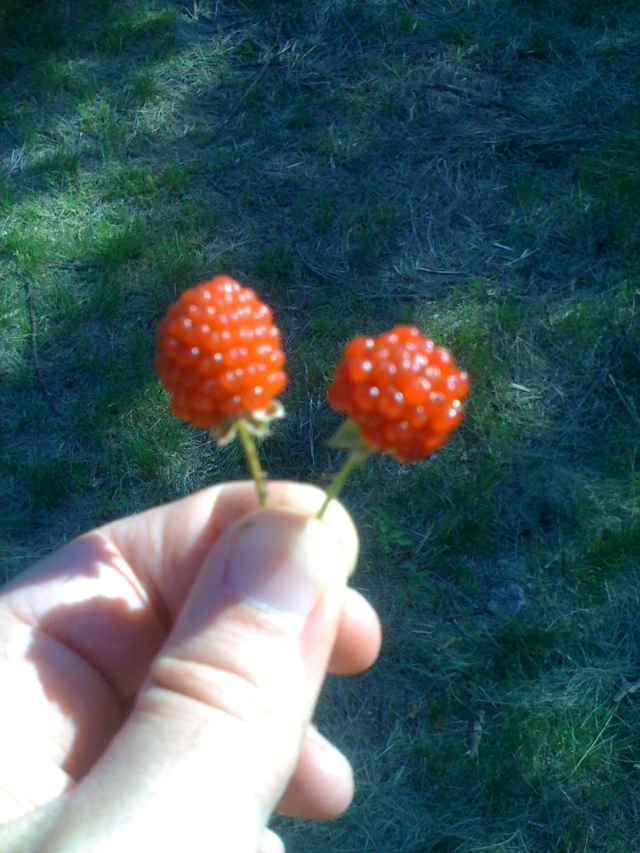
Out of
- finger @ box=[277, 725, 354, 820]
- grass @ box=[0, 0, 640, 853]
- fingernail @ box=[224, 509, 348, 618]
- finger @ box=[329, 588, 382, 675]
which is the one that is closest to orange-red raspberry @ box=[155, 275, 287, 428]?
fingernail @ box=[224, 509, 348, 618]

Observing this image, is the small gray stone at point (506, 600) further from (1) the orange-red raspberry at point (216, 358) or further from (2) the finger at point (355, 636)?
(1) the orange-red raspberry at point (216, 358)

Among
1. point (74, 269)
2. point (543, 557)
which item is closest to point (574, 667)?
point (543, 557)

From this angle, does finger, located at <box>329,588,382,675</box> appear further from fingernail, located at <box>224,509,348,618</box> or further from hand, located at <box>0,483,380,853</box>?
fingernail, located at <box>224,509,348,618</box>

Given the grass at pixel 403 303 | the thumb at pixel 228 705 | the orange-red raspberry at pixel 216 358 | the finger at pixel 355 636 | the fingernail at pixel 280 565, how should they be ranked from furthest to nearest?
1. the grass at pixel 403 303
2. the finger at pixel 355 636
3. the fingernail at pixel 280 565
4. the orange-red raspberry at pixel 216 358
5. the thumb at pixel 228 705

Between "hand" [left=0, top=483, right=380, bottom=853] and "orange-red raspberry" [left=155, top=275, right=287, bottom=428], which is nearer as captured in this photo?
"hand" [left=0, top=483, right=380, bottom=853]

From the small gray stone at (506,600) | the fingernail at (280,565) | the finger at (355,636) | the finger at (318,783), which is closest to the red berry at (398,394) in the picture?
the fingernail at (280,565)

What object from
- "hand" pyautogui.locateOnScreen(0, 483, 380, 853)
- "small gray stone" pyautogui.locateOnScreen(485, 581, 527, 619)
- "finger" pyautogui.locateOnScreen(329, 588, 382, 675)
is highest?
"hand" pyautogui.locateOnScreen(0, 483, 380, 853)

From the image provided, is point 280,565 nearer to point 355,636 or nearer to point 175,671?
point 175,671
